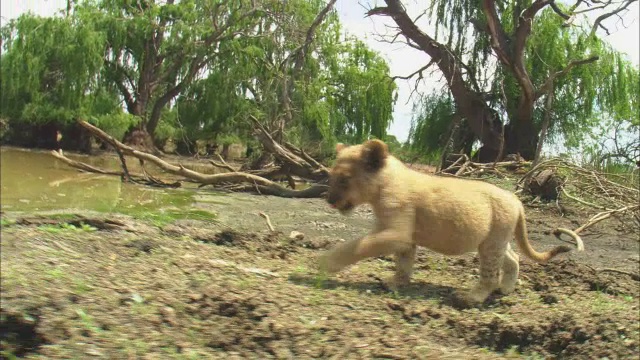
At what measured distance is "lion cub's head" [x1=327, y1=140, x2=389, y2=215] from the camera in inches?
190

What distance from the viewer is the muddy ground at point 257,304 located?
3.35 m

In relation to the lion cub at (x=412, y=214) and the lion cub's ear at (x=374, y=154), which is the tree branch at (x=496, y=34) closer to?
the lion cub at (x=412, y=214)

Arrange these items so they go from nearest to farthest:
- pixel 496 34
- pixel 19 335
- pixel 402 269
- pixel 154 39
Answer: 1. pixel 19 335
2. pixel 402 269
3. pixel 496 34
4. pixel 154 39

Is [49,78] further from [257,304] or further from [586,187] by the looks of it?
[257,304]

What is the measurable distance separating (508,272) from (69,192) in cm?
867

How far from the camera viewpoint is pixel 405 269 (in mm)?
5164

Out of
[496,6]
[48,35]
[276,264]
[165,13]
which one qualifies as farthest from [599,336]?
[165,13]

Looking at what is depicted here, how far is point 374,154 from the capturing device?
4.80 m

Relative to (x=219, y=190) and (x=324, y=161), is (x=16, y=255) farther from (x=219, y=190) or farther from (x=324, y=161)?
(x=324, y=161)

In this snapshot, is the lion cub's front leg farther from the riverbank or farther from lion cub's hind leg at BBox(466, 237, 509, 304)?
lion cub's hind leg at BBox(466, 237, 509, 304)

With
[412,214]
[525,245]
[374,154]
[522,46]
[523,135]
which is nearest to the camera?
[374,154]

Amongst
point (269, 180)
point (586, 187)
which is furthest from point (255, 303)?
point (269, 180)

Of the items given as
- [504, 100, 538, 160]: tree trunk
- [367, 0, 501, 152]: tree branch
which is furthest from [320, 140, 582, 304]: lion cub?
[504, 100, 538, 160]: tree trunk

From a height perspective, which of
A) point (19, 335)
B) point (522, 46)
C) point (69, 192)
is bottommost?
point (69, 192)
